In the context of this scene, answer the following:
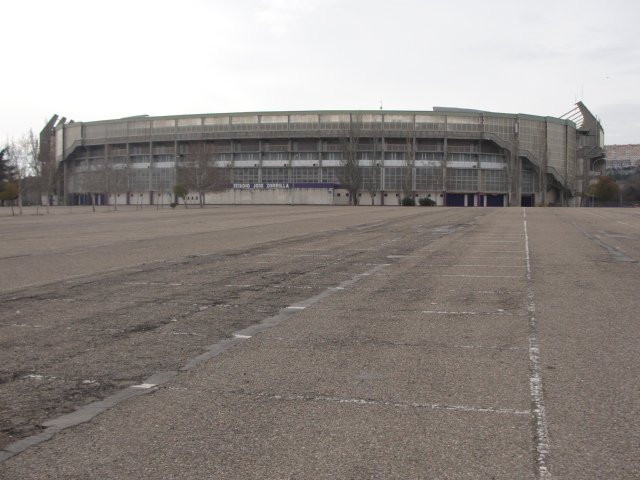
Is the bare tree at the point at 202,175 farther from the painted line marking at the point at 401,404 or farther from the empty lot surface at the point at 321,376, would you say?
the painted line marking at the point at 401,404

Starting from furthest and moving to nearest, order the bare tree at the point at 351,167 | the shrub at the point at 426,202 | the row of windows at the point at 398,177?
the row of windows at the point at 398,177, the bare tree at the point at 351,167, the shrub at the point at 426,202

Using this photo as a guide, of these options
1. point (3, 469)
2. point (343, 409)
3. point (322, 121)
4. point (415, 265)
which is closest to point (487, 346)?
point (343, 409)

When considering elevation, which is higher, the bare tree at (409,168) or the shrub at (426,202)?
the bare tree at (409,168)

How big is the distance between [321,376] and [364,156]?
110605 millimetres

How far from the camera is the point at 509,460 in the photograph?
154 inches

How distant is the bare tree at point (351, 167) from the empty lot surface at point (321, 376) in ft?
323

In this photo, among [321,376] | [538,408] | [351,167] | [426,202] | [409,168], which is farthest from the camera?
[409,168]

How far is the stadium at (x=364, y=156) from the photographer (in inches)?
4437

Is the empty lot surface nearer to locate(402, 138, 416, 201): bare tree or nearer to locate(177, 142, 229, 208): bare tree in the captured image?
locate(177, 142, 229, 208): bare tree

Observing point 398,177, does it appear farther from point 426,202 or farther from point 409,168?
point 426,202

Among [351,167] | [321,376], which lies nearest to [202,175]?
[351,167]

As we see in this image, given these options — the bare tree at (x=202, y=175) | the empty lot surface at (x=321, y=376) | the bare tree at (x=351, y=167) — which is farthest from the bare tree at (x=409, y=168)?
the empty lot surface at (x=321, y=376)

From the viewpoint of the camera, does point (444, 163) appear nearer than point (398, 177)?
Yes

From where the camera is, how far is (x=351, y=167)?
110 meters
